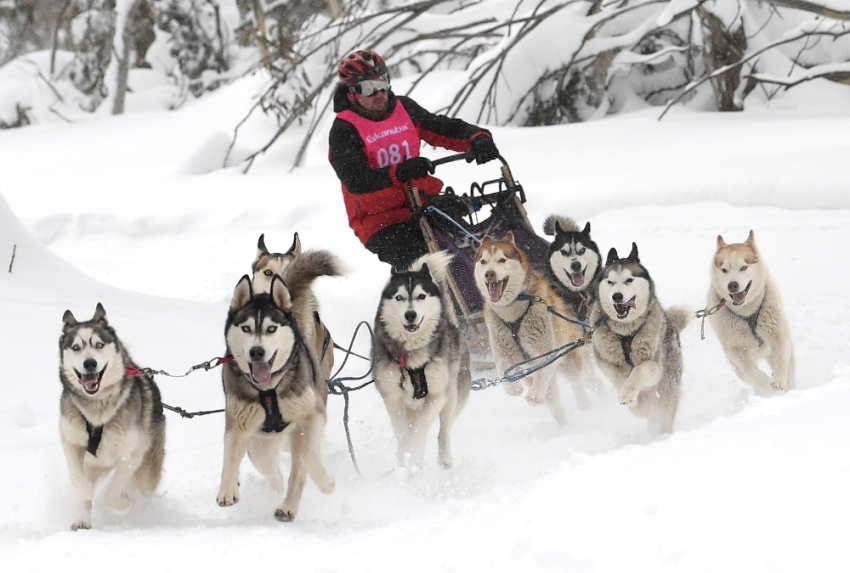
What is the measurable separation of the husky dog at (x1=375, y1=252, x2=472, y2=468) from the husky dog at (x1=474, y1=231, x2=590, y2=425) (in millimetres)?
610

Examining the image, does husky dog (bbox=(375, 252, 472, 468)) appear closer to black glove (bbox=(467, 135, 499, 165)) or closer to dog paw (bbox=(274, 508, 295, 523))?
dog paw (bbox=(274, 508, 295, 523))

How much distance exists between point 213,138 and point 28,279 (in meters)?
6.28

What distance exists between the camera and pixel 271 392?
337cm

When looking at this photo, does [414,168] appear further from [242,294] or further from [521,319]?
[242,294]

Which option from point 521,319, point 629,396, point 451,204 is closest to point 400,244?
point 451,204

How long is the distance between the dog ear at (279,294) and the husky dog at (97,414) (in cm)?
58

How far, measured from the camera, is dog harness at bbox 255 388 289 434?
336cm

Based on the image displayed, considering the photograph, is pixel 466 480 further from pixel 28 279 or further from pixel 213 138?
pixel 213 138

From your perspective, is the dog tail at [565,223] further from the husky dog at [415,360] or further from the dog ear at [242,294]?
the dog ear at [242,294]

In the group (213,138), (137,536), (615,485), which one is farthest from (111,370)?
(213,138)

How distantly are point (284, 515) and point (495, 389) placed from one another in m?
2.48

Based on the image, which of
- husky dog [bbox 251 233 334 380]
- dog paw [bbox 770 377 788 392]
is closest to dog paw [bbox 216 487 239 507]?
husky dog [bbox 251 233 334 380]

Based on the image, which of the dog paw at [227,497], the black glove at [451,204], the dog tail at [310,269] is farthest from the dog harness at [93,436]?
the black glove at [451,204]

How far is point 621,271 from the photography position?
4.26 m
